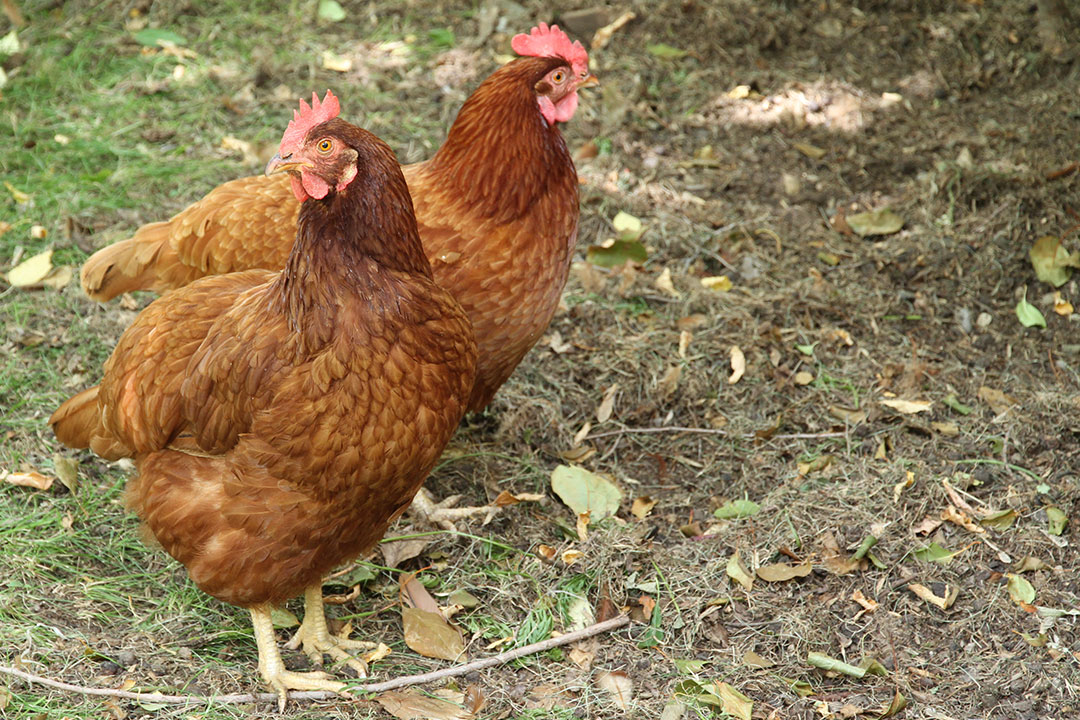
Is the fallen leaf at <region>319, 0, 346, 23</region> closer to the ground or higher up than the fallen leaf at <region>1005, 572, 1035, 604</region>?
higher up

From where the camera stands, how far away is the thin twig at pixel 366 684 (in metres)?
2.72

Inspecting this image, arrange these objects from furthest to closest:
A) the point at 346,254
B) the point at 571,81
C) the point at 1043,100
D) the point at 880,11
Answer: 1. the point at 880,11
2. the point at 1043,100
3. the point at 571,81
4. the point at 346,254

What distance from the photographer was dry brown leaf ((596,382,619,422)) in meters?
3.81

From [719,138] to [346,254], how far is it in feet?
10.1

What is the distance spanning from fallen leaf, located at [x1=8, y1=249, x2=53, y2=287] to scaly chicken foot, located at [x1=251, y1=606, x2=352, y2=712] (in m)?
2.14

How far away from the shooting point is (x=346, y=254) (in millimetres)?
2490

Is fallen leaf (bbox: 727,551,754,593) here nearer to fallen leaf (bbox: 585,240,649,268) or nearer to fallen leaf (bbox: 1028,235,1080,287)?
fallen leaf (bbox: 585,240,649,268)

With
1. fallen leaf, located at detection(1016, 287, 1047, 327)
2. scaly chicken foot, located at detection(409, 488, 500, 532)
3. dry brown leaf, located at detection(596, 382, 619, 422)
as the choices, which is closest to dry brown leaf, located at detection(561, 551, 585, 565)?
scaly chicken foot, located at detection(409, 488, 500, 532)

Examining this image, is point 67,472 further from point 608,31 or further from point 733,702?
point 608,31

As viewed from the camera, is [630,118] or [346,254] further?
[630,118]

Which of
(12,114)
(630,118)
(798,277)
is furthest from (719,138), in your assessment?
(12,114)

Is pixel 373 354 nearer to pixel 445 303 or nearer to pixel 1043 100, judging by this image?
pixel 445 303

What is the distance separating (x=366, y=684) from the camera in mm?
2855

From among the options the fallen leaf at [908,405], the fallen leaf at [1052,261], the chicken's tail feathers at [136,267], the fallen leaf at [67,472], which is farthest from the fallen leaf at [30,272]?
the fallen leaf at [1052,261]
